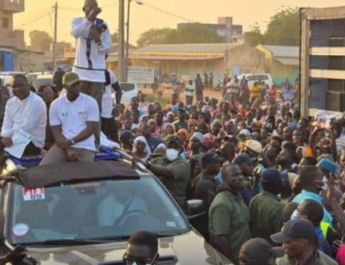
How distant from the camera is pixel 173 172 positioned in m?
7.94

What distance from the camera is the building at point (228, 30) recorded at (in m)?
118

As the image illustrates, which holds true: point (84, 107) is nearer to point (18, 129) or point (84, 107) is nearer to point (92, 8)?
point (18, 129)

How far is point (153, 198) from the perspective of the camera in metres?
6.20

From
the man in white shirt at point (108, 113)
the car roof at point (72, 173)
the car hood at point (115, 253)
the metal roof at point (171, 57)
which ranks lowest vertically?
the car hood at point (115, 253)

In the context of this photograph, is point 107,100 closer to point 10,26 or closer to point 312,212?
point 312,212

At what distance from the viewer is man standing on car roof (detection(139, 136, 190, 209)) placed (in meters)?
7.91

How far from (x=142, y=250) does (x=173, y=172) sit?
3.20 m

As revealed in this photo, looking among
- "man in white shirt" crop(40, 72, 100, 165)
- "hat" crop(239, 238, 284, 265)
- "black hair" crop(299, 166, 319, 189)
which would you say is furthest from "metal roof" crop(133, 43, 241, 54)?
"hat" crop(239, 238, 284, 265)

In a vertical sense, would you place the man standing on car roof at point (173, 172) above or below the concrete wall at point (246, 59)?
below

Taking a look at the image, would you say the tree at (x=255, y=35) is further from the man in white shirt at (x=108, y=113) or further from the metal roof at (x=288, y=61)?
the man in white shirt at (x=108, y=113)

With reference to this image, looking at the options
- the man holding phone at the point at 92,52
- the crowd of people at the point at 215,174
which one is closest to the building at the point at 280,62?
the crowd of people at the point at 215,174

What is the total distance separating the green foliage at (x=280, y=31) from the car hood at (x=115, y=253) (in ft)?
279

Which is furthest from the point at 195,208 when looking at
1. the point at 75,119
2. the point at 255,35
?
the point at 255,35

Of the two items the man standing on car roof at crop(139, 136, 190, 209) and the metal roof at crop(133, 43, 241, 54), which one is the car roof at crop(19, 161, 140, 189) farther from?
the metal roof at crop(133, 43, 241, 54)
